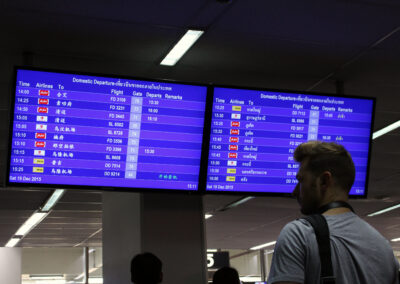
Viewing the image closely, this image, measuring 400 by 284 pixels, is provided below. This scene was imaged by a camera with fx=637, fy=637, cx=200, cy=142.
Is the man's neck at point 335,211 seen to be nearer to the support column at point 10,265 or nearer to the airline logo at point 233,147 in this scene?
the airline logo at point 233,147

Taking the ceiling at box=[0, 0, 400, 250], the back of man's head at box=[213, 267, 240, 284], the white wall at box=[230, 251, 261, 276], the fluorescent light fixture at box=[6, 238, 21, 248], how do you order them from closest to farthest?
the ceiling at box=[0, 0, 400, 250] → the back of man's head at box=[213, 267, 240, 284] → the fluorescent light fixture at box=[6, 238, 21, 248] → the white wall at box=[230, 251, 261, 276]

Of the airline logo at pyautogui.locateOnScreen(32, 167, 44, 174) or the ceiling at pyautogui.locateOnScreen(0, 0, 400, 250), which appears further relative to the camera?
the airline logo at pyautogui.locateOnScreen(32, 167, 44, 174)

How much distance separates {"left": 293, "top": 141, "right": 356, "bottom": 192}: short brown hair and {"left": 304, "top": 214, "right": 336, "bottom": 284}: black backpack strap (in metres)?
0.14

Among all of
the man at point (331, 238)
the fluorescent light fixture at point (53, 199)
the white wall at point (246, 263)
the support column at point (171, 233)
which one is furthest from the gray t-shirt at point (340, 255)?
the white wall at point (246, 263)

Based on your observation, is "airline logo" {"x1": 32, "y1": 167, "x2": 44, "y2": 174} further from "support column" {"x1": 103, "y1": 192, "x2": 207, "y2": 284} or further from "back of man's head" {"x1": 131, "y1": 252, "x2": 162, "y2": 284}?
"support column" {"x1": 103, "y1": 192, "x2": 207, "y2": 284}

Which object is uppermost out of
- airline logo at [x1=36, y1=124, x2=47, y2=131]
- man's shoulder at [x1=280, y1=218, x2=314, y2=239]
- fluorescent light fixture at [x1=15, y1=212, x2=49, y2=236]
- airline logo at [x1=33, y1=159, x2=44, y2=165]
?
airline logo at [x1=36, y1=124, x2=47, y2=131]

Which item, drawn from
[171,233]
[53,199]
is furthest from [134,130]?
[53,199]

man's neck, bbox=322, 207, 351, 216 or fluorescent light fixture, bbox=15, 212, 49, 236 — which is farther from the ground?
man's neck, bbox=322, 207, 351, 216

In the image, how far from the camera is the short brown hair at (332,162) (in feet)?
5.83

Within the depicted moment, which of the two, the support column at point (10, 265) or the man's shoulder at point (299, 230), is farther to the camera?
the support column at point (10, 265)

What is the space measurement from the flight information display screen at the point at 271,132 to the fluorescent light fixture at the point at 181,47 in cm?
38

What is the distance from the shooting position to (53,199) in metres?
9.15

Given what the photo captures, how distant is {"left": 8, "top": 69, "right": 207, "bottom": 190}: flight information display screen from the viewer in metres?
4.15

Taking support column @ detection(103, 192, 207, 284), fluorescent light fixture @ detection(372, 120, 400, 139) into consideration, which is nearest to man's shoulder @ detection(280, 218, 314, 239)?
support column @ detection(103, 192, 207, 284)
